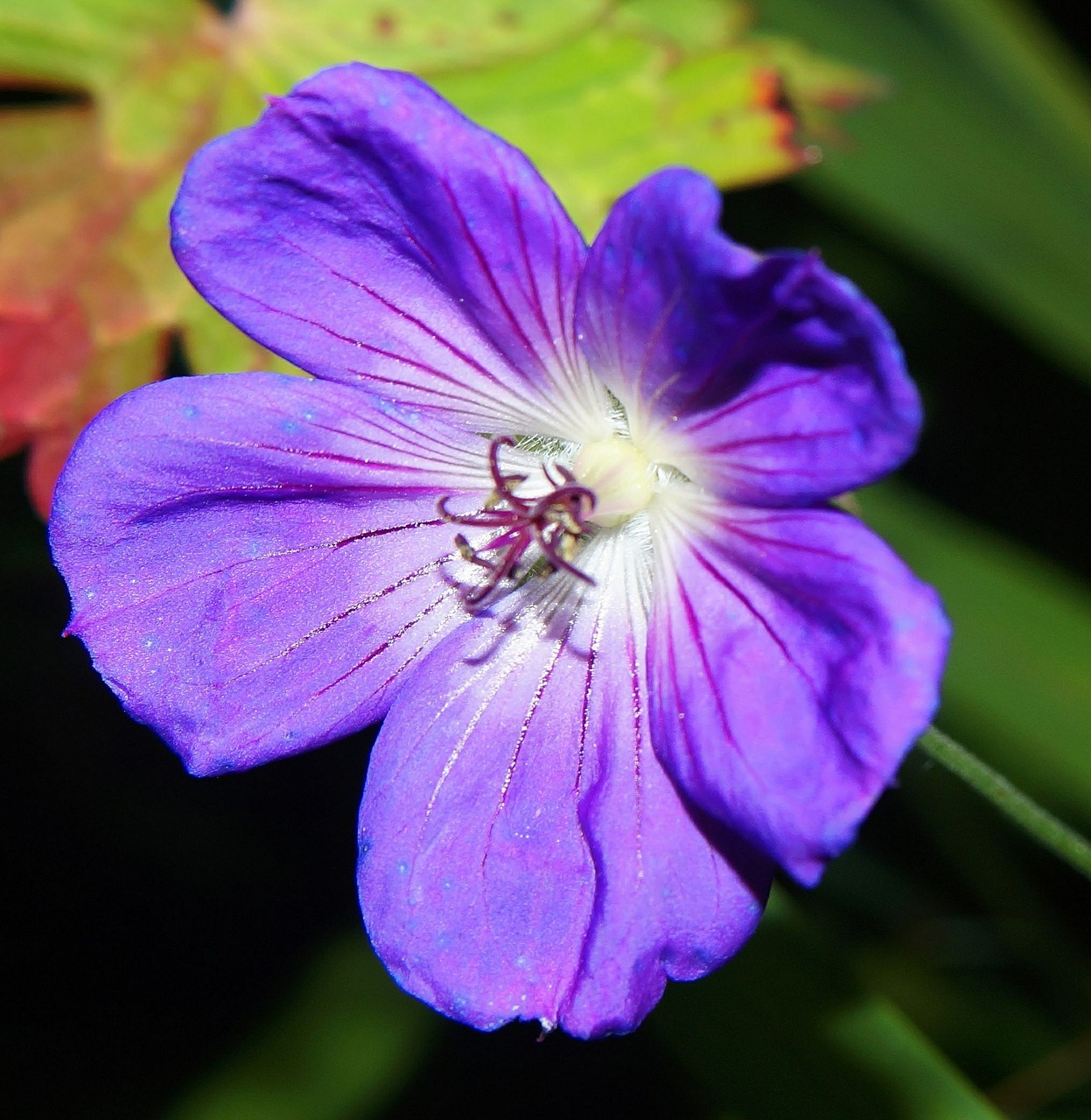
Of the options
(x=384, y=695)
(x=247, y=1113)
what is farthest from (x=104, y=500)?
(x=247, y=1113)

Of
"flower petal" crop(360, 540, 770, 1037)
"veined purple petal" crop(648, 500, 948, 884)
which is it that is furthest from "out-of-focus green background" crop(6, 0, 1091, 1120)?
"veined purple petal" crop(648, 500, 948, 884)

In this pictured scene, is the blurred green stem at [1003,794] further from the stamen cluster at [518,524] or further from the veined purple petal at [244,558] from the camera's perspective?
the veined purple petal at [244,558]

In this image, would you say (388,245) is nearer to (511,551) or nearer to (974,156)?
(511,551)

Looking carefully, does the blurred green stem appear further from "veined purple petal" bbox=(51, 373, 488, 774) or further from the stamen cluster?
"veined purple petal" bbox=(51, 373, 488, 774)

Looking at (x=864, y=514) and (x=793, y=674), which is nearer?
(x=793, y=674)

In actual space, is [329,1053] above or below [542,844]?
below

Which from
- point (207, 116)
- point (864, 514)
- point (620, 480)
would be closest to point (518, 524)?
point (620, 480)
